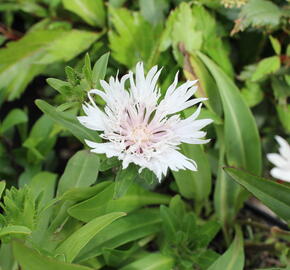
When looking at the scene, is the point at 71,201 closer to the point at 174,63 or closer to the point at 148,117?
the point at 148,117

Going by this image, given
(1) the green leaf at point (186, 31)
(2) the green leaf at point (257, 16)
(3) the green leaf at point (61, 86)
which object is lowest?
(3) the green leaf at point (61, 86)

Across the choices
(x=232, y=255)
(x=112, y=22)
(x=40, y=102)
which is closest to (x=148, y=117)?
(x=40, y=102)

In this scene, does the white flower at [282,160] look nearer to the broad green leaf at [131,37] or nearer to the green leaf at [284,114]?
the green leaf at [284,114]

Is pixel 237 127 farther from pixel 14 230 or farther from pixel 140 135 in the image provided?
pixel 14 230

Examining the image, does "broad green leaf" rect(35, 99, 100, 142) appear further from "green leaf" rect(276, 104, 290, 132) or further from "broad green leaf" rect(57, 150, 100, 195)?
"green leaf" rect(276, 104, 290, 132)

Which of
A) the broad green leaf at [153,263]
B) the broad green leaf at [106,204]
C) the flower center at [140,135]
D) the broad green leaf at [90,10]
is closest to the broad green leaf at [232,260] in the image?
the broad green leaf at [153,263]
